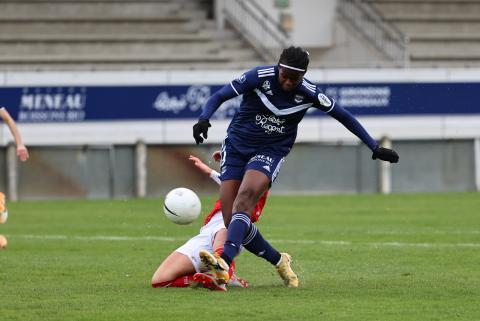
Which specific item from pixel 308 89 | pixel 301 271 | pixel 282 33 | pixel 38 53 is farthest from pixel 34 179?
pixel 308 89

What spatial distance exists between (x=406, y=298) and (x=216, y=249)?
64.8 inches

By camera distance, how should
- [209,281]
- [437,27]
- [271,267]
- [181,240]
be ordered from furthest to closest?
[437,27] < [181,240] < [271,267] < [209,281]

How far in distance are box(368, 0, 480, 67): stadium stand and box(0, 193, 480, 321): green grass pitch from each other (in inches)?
352

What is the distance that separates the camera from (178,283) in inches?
400

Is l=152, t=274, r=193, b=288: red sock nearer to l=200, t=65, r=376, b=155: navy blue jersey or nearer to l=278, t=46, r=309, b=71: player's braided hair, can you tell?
l=200, t=65, r=376, b=155: navy blue jersey

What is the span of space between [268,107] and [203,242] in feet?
4.28

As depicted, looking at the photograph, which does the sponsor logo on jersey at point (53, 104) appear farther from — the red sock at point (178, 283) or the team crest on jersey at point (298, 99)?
the team crest on jersey at point (298, 99)

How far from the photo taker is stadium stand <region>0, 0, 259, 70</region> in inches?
1120

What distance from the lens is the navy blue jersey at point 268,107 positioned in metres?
9.86

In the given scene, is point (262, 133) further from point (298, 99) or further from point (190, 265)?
point (190, 265)

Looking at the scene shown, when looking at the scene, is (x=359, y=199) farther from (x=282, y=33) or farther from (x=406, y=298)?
(x=406, y=298)

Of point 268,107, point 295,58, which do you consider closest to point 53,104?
point 268,107

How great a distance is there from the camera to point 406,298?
9250 millimetres

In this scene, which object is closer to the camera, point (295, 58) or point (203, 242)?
point (295, 58)
